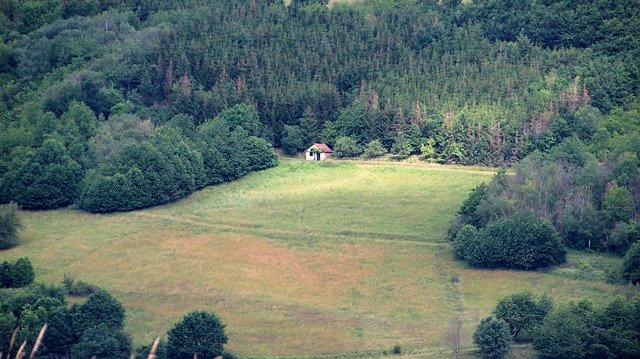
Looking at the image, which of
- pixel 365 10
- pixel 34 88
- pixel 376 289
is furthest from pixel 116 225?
pixel 365 10


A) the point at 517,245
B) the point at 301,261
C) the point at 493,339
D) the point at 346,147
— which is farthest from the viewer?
the point at 346,147

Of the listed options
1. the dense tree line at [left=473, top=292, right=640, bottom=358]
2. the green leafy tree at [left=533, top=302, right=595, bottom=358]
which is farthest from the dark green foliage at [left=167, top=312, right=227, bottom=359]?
the green leafy tree at [left=533, top=302, right=595, bottom=358]

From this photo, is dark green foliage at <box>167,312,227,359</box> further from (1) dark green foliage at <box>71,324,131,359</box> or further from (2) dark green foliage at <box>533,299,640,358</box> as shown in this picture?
(2) dark green foliage at <box>533,299,640,358</box>

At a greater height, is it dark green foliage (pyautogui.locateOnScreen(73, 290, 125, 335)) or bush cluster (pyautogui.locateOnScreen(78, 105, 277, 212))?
bush cluster (pyautogui.locateOnScreen(78, 105, 277, 212))

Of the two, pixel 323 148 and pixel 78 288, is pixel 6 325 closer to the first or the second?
pixel 78 288

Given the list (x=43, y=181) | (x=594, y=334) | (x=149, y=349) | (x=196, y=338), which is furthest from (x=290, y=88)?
(x=594, y=334)

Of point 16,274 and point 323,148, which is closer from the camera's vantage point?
point 16,274

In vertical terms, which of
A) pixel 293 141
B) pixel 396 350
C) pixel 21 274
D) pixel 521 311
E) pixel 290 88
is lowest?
pixel 396 350
